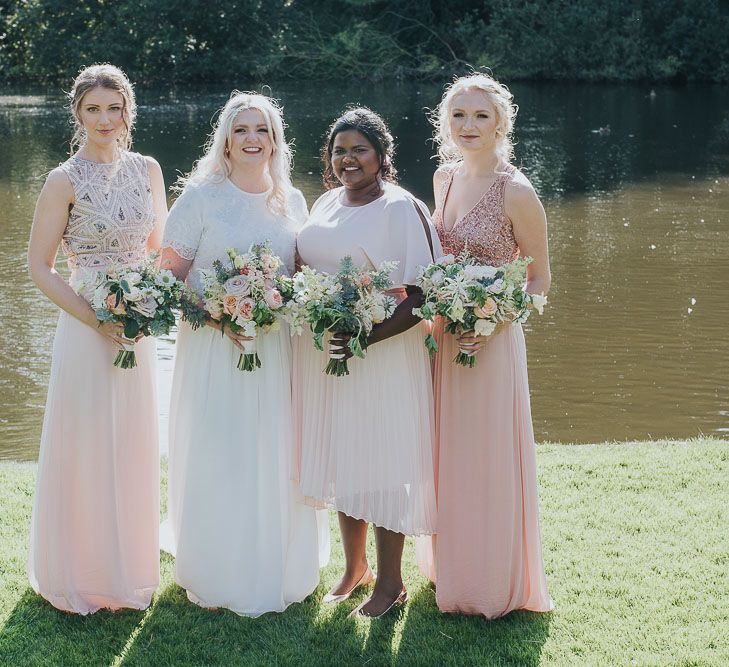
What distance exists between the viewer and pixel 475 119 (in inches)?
197

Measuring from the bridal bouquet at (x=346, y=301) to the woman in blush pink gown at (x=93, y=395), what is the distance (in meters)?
0.95

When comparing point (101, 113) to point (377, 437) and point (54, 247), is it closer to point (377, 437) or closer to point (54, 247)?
point (54, 247)

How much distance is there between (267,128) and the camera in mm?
5074

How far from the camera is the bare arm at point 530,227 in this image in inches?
195

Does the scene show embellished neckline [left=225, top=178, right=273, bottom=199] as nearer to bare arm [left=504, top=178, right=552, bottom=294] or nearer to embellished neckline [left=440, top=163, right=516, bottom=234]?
embellished neckline [left=440, top=163, right=516, bottom=234]

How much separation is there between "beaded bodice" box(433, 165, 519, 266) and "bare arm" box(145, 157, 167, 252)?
1516 mm

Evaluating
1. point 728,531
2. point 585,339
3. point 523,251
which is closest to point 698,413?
point 585,339

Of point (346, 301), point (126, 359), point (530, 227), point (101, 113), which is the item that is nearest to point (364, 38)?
point (101, 113)

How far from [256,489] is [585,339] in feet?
27.0

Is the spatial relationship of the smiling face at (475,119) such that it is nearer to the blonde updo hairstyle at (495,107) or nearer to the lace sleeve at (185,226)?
the blonde updo hairstyle at (495,107)

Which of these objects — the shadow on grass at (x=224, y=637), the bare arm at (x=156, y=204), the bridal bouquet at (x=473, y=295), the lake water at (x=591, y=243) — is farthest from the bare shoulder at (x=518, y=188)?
the lake water at (x=591, y=243)

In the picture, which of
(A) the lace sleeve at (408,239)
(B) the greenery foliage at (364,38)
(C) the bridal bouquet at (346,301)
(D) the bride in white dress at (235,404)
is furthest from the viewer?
(B) the greenery foliage at (364,38)

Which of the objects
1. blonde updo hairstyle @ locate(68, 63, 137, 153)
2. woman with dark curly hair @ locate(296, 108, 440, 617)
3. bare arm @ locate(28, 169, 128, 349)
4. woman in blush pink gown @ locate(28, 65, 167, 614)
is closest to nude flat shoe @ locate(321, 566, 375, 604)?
woman with dark curly hair @ locate(296, 108, 440, 617)

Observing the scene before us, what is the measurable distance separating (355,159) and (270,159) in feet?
1.72
